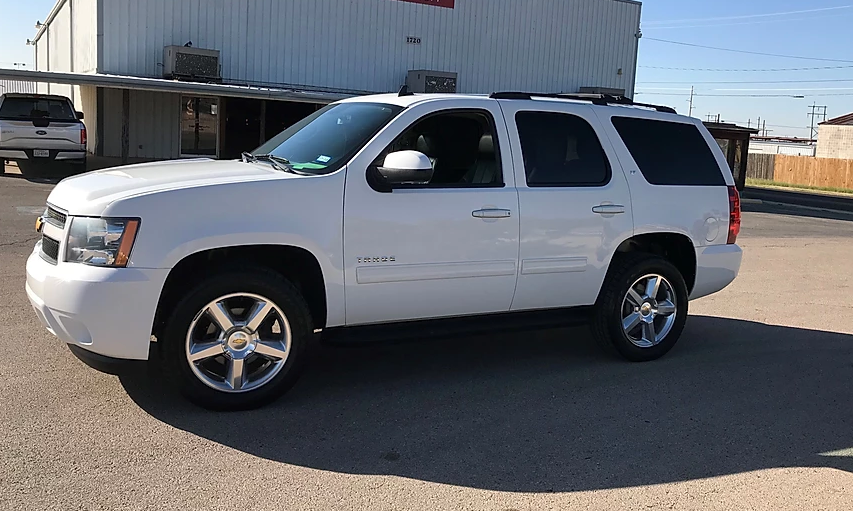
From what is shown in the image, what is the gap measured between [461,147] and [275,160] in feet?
4.26

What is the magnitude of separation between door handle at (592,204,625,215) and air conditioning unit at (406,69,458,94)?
21.3m

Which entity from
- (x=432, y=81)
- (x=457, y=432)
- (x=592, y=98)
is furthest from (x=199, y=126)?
(x=457, y=432)

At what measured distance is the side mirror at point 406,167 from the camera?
510cm

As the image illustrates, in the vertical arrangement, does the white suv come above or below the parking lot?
above

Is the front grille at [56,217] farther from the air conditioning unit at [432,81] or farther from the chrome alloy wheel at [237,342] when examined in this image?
the air conditioning unit at [432,81]

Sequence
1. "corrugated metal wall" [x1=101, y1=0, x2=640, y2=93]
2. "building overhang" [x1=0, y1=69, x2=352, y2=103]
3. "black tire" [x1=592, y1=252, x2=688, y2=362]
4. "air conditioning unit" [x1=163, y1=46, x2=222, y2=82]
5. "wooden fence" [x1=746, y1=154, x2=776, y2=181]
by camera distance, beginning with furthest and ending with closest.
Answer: "wooden fence" [x1=746, y1=154, x2=776, y2=181], "corrugated metal wall" [x1=101, y1=0, x2=640, y2=93], "air conditioning unit" [x1=163, y1=46, x2=222, y2=82], "building overhang" [x1=0, y1=69, x2=352, y2=103], "black tire" [x1=592, y1=252, x2=688, y2=362]

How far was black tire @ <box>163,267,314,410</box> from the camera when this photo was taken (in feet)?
15.5

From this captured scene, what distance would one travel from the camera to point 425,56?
93.2 ft

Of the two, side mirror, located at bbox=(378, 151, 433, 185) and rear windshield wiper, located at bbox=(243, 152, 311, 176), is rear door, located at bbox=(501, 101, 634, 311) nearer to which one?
side mirror, located at bbox=(378, 151, 433, 185)

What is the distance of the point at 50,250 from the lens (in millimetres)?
4922

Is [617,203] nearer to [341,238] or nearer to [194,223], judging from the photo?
[341,238]

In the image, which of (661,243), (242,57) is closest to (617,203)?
(661,243)

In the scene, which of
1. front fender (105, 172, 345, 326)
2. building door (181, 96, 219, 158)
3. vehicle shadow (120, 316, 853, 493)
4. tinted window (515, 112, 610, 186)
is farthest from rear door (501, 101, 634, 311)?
building door (181, 96, 219, 158)

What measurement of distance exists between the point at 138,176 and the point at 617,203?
11.0 feet
